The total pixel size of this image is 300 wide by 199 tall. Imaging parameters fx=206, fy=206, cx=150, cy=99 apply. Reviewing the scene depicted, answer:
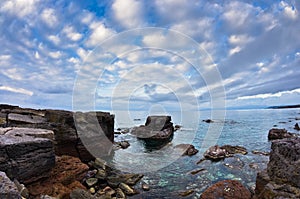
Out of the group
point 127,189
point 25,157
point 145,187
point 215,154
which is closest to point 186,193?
point 145,187

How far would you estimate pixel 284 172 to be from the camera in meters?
7.80

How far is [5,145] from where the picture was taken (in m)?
8.12

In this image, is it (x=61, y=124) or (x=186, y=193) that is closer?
(x=186, y=193)

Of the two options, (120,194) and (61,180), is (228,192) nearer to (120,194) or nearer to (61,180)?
(120,194)

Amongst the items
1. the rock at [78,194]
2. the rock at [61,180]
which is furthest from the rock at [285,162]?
the rock at [61,180]

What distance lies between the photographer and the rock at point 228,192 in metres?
11.8

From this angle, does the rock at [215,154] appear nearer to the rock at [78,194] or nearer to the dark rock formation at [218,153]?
the dark rock formation at [218,153]

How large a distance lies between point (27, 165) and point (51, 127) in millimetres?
12069

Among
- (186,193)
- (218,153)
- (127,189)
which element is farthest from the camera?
(218,153)

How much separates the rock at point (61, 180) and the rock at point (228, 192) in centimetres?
761

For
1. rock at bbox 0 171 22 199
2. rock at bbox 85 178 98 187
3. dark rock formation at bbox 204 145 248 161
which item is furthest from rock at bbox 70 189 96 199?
dark rock formation at bbox 204 145 248 161

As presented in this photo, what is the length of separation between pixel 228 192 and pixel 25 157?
10.8 metres

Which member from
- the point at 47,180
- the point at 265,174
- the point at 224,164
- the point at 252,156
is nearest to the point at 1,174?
the point at 47,180

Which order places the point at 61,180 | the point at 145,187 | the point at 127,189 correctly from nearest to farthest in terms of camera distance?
1. the point at 61,180
2. the point at 127,189
3. the point at 145,187
